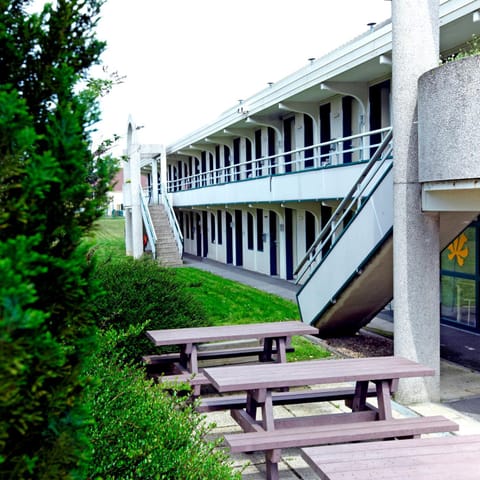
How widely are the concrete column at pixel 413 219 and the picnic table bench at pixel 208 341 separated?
1.31m

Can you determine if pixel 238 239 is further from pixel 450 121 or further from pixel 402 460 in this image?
pixel 402 460

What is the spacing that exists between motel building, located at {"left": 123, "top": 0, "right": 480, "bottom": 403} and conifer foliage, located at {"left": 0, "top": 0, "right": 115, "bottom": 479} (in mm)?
3676

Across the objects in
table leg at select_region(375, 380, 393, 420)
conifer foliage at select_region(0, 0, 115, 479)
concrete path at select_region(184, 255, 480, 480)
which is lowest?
concrete path at select_region(184, 255, 480, 480)

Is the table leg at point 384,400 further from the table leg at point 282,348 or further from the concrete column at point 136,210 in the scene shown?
the concrete column at point 136,210

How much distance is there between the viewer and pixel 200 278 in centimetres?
2502

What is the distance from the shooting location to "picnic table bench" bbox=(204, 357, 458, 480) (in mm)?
6004

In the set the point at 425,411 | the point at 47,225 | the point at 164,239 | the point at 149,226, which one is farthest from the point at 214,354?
the point at 149,226

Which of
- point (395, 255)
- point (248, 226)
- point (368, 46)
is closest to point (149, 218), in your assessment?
point (248, 226)

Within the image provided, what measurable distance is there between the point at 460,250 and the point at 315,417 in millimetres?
8834

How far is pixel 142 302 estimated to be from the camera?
33.6ft

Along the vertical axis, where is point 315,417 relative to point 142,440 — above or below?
below

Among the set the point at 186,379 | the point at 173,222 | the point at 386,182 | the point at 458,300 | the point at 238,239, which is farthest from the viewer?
the point at 173,222

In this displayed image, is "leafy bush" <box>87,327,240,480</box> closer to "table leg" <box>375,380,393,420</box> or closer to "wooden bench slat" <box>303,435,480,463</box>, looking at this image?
"wooden bench slat" <box>303,435,480,463</box>

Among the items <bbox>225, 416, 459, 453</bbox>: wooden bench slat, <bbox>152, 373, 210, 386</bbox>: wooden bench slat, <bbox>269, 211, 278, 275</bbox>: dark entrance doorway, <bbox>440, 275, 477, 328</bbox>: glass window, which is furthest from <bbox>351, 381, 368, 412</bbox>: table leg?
<bbox>269, 211, 278, 275</bbox>: dark entrance doorway
